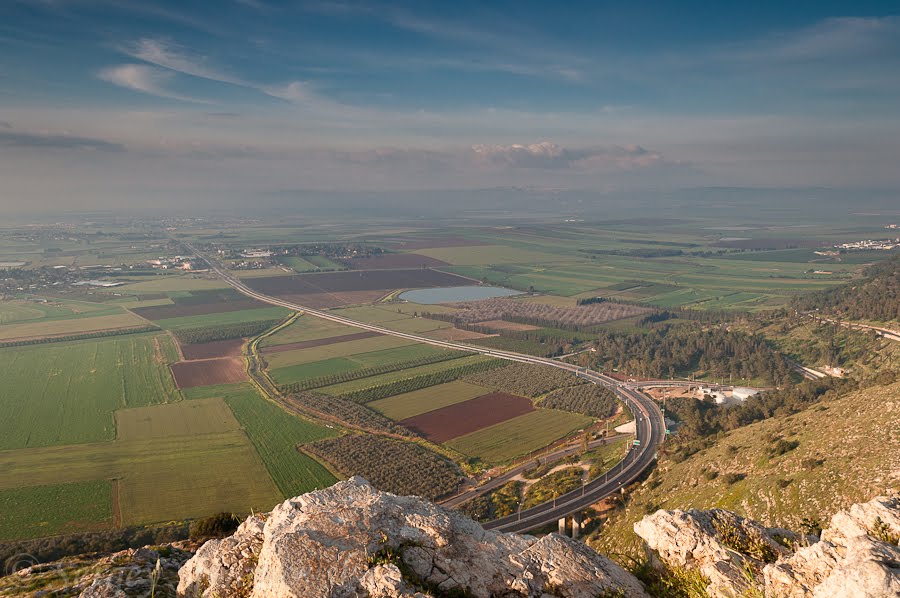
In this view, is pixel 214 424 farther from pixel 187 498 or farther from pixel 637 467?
pixel 637 467

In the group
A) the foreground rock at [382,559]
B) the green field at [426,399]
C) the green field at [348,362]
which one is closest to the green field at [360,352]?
the green field at [348,362]

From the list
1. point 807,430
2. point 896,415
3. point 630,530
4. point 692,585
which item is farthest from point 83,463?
point 896,415

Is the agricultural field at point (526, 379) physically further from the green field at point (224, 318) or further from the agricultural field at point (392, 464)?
the green field at point (224, 318)

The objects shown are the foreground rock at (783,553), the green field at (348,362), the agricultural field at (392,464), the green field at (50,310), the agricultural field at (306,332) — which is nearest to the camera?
the foreground rock at (783,553)

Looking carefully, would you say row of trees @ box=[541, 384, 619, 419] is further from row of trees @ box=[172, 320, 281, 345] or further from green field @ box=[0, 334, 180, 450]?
row of trees @ box=[172, 320, 281, 345]

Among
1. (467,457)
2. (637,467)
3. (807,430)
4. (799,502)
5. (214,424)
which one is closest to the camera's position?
(799,502)

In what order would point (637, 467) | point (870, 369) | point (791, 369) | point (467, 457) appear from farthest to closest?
point (791, 369) → point (870, 369) → point (467, 457) → point (637, 467)

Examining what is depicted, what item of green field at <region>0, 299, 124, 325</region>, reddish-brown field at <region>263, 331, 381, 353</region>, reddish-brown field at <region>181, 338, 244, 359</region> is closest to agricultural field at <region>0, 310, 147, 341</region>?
green field at <region>0, 299, 124, 325</region>
